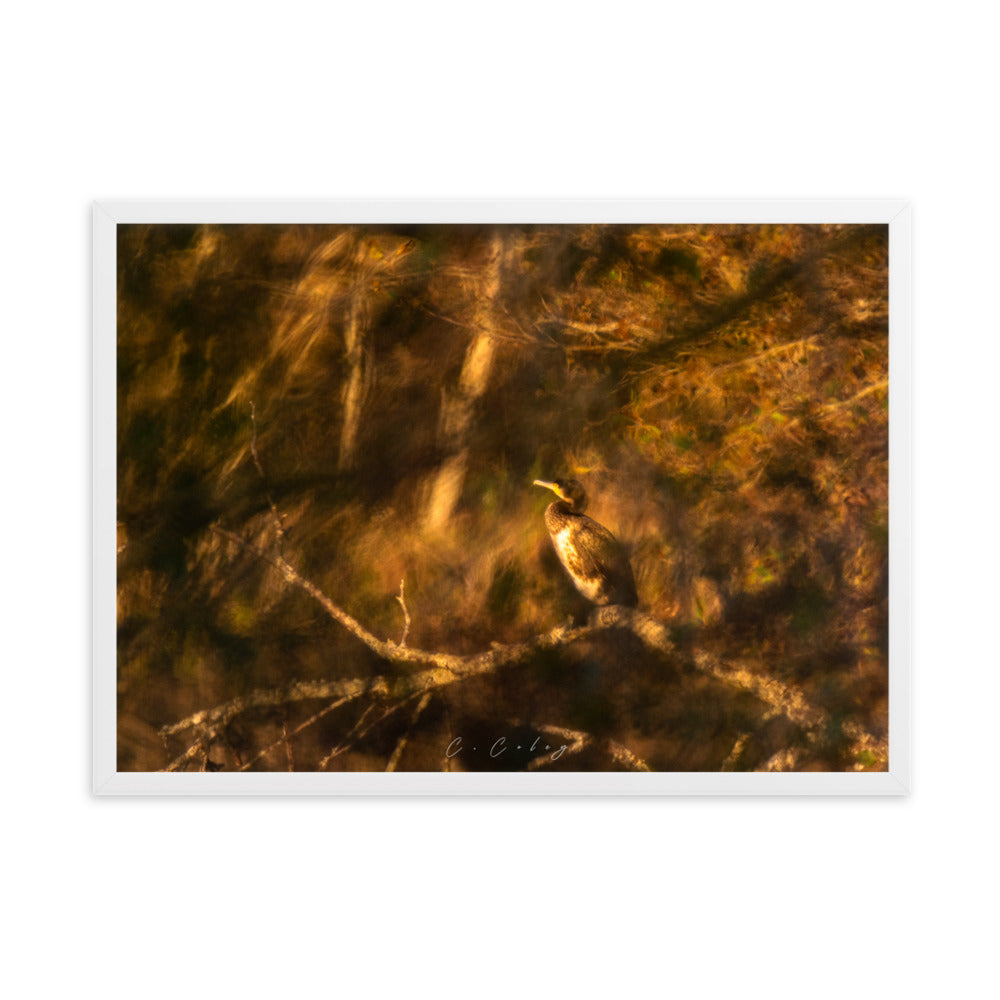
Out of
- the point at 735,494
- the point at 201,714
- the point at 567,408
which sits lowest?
the point at 201,714

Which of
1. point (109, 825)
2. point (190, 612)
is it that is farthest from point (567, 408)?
point (109, 825)

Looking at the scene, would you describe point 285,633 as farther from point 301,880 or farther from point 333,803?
point 301,880

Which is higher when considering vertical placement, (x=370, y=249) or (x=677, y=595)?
(x=370, y=249)

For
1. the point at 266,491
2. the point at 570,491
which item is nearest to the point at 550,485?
the point at 570,491

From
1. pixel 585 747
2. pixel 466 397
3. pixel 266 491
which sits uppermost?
pixel 466 397

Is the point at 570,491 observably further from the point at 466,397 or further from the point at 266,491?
the point at 266,491

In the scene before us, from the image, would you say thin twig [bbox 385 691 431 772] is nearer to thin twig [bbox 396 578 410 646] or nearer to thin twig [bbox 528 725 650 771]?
thin twig [bbox 396 578 410 646]
